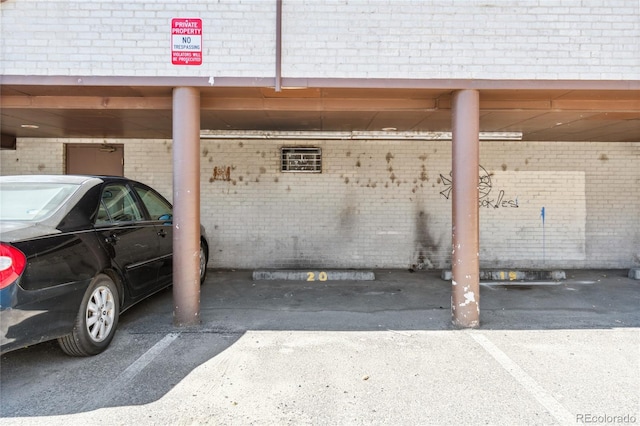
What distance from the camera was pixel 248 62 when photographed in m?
4.39

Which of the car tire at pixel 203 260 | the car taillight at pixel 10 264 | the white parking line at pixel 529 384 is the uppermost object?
the car taillight at pixel 10 264

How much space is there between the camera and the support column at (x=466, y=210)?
4426 millimetres

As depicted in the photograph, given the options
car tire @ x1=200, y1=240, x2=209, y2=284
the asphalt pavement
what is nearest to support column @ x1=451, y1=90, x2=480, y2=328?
the asphalt pavement

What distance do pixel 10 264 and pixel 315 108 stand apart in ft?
11.8

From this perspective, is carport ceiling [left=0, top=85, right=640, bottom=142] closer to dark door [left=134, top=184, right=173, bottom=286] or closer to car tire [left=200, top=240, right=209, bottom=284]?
dark door [left=134, top=184, right=173, bottom=286]

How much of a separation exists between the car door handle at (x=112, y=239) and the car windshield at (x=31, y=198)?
536 millimetres

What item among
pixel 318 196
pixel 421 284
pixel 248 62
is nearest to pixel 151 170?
pixel 318 196

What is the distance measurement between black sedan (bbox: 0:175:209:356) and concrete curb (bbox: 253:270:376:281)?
2446 mm

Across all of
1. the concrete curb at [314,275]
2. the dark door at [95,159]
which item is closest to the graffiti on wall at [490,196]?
the concrete curb at [314,275]

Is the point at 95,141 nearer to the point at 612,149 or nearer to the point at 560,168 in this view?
the point at 560,168

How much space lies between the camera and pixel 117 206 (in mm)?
4266

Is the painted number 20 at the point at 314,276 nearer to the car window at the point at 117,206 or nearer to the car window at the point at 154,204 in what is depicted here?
the car window at the point at 154,204

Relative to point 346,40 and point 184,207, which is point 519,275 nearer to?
point 346,40

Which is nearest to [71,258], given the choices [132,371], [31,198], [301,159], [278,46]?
→ [31,198]
